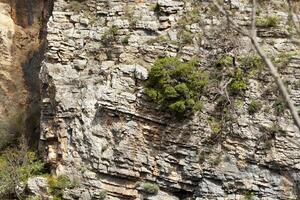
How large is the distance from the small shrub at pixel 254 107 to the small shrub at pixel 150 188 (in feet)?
9.22

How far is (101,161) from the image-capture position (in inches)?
500

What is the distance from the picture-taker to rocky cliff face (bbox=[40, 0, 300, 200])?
1195 centimetres

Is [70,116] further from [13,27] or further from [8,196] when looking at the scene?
[13,27]

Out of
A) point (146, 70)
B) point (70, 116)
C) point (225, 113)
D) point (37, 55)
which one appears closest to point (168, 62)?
point (146, 70)

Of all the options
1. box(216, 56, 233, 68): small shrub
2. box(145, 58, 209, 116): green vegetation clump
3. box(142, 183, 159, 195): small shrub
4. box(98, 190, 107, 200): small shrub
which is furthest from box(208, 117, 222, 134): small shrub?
box(98, 190, 107, 200): small shrub

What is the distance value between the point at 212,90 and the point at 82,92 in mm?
3292

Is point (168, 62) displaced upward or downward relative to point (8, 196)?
upward

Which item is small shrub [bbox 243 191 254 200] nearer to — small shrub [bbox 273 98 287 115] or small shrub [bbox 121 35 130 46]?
small shrub [bbox 273 98 287 115]

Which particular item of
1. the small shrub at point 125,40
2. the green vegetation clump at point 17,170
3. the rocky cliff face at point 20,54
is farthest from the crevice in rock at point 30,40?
the small shrub at point 125,40

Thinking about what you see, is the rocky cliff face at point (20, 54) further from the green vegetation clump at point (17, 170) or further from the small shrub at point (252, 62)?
the small shrub at point (252, 62)

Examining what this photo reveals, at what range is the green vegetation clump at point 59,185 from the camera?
12.8 metres

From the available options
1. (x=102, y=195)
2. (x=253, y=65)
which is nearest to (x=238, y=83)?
(x=253, y=65)

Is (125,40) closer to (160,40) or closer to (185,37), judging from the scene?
(160,40)

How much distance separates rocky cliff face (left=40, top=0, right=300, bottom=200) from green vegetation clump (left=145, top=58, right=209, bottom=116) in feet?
1.02
